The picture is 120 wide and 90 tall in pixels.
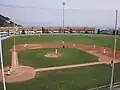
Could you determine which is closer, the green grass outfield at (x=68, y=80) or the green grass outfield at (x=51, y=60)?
the green grass outfield at (x=68, y=80)

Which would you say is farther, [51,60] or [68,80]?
[51,60]

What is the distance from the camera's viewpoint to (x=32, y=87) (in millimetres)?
6926

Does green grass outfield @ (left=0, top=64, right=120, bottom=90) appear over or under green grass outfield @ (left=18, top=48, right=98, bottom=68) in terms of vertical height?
under

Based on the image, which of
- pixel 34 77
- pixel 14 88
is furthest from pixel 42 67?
pixel 14 88

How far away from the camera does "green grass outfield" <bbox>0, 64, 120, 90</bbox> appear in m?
6.95

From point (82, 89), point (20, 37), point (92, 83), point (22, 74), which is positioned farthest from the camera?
point (20, 37)

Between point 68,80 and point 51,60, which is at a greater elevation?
point 51,60

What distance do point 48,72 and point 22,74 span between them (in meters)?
1.28

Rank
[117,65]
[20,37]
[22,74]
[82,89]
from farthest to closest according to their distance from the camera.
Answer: [20,37], [117,65], [22,74], [82,89]

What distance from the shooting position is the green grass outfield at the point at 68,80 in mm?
6945

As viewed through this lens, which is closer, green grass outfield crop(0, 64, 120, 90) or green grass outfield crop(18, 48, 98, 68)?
green grass outfield crop(0, 64, 120, 90)

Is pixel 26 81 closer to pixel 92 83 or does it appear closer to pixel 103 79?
pixel 92 83

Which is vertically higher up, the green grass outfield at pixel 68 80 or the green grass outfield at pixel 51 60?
the green grass outfield at pixel 51 60

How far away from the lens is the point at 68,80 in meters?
7.70
